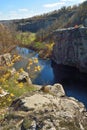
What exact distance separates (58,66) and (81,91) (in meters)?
32.6

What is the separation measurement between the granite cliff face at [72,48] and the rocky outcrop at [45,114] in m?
59.4

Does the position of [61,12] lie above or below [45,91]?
below

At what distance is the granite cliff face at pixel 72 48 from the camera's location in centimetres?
7035

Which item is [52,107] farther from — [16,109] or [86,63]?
[86,63]

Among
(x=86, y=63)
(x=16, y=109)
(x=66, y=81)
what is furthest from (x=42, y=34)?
(x=16, y=109)

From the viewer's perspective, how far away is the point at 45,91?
9.82m

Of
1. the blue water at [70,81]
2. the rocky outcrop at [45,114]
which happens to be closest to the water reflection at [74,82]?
the blue water at [70,81]

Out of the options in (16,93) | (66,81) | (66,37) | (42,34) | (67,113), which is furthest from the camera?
(42,34)

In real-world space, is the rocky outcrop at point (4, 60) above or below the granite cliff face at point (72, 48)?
above

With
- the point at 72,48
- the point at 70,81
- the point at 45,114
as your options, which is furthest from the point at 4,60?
the point at 72,48

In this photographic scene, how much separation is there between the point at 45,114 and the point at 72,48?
69435 mm

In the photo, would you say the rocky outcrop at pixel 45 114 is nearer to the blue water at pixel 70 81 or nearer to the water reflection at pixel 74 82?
the water reflection at pixel 74 82

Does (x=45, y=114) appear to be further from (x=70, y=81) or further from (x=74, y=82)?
(x=70, y=81)

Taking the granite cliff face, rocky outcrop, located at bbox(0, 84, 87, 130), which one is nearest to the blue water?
the granite cliff face
